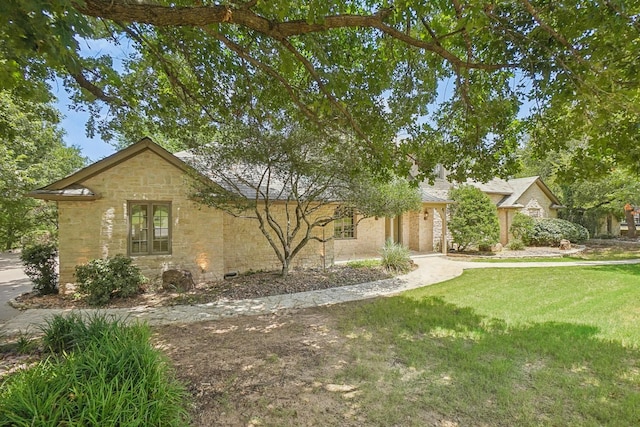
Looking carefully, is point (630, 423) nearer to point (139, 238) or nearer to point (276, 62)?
point (276, 62)

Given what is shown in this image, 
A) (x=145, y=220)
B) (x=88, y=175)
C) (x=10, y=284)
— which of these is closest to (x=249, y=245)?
(x=145, y=220)

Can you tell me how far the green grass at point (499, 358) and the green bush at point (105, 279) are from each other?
5.90 metres

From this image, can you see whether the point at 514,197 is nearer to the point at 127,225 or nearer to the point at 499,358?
the point at 499,358

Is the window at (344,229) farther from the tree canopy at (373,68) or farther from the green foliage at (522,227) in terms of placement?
the green foliage at (522,227)

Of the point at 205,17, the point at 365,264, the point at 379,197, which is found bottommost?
the point at 365,264

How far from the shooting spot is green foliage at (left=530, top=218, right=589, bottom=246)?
59.2ft

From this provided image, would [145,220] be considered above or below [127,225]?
above

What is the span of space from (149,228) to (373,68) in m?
7.91

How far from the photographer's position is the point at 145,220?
9344mm

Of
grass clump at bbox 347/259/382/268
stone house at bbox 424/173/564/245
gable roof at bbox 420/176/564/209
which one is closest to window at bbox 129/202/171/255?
grass clump at bbox 347/259/382/268

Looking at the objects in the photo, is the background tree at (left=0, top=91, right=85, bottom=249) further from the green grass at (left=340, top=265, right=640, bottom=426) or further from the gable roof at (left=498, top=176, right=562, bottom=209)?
the gable roof at (left=498, top=176, right=562, bottom=209)

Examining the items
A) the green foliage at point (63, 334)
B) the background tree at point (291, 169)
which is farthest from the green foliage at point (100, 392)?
the background tree at point (291, 169)

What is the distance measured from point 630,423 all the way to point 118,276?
964cm

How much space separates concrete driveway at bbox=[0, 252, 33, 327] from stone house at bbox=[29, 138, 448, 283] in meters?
1.41
